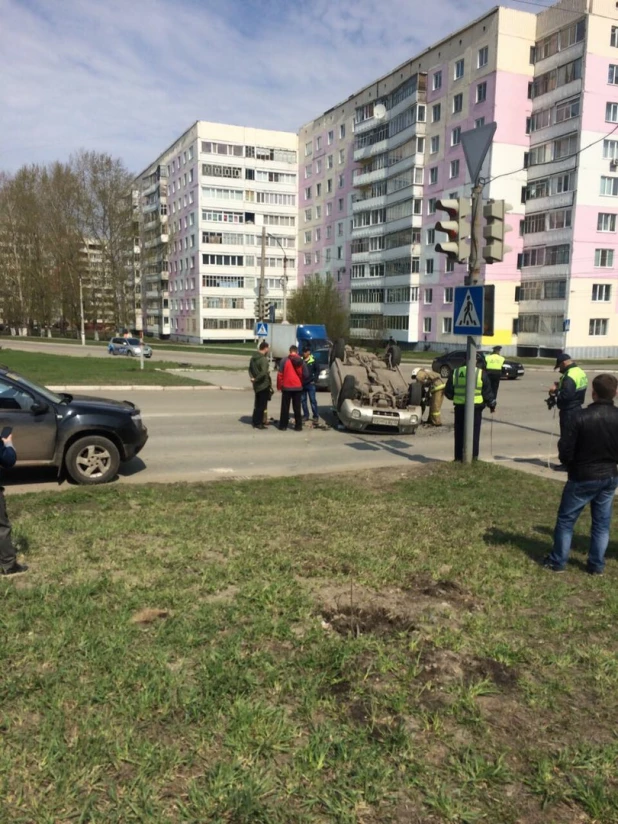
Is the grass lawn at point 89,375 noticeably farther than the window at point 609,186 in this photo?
No

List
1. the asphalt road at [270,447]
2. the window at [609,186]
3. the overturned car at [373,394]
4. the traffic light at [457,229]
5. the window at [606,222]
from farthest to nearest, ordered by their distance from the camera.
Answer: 1. the window at [606,222]
2. the window at [609,186]
3. the overturned car at [373,394]
4. the asphalt road at [270,447]
5. the traffic light at [457,229]

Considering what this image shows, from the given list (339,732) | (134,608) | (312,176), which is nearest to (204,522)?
(134,608)

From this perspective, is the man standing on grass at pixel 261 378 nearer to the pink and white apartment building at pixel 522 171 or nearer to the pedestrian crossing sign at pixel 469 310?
the pedestrian crossing sign at pixel 469 310

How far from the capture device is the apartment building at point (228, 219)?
231 feet

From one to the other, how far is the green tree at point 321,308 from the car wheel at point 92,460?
4282 centimetres

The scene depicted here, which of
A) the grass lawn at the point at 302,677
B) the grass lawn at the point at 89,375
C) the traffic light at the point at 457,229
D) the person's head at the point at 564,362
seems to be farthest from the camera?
the grass lawn at the point at 89,375

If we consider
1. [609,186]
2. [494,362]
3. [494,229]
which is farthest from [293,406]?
[609,186]

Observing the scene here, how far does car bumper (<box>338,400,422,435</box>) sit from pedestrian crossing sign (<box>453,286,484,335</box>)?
4018mm

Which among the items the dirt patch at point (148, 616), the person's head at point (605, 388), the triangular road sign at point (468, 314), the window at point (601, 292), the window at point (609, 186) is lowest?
the dirt patch at point (148, 616)

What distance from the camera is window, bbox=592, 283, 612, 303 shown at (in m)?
43.8

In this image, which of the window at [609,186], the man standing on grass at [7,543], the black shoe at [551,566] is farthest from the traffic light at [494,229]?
the window at [609,186]

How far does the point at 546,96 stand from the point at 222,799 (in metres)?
52.3

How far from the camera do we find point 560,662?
3504 mm

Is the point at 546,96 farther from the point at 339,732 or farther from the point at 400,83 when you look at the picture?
the point at 339,732
